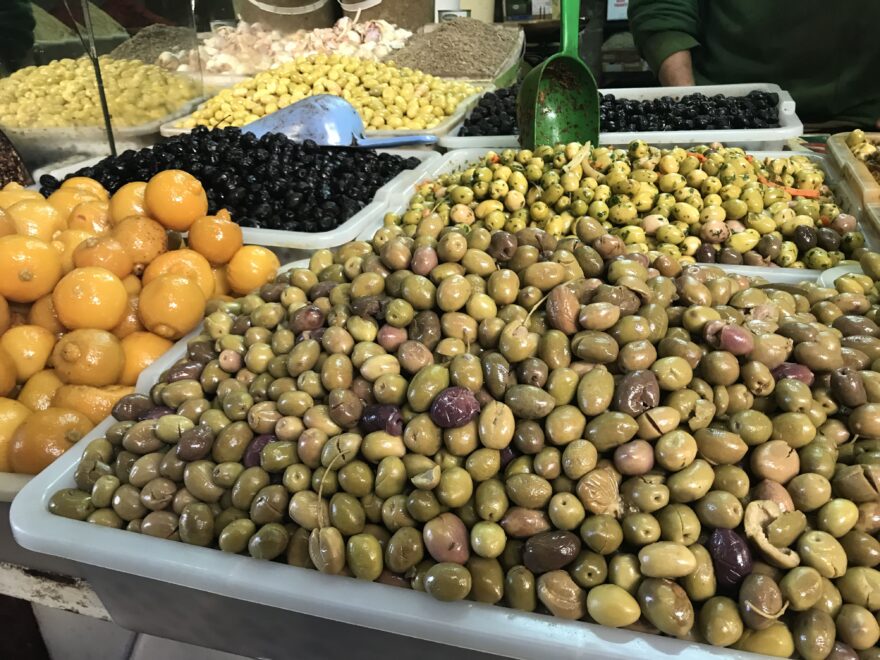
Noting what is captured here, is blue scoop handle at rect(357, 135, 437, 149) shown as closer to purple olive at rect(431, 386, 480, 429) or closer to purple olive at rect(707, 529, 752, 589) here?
purple olive at rect(431, 386, 480, 429)

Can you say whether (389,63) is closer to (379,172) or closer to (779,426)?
(379,172)

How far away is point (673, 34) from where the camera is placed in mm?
3436

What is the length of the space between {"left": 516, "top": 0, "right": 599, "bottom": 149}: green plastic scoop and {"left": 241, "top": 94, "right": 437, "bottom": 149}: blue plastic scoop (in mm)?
503

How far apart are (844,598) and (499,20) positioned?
6691 millimetres

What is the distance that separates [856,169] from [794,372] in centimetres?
150

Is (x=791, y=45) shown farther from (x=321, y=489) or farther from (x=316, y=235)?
(x=321, y=489)

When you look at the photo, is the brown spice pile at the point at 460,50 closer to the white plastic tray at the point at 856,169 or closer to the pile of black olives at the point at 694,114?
the pile of black olives at the point at 694,114

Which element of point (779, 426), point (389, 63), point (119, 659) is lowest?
point (119, 659)

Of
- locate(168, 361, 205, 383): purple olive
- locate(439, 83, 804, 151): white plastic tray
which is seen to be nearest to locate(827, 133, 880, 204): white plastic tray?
locate(439, 83, 804, 151): white plastic tray

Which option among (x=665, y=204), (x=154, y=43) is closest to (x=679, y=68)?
(x=665, y=204)

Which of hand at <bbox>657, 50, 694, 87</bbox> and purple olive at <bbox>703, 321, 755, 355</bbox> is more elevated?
purple olive at <bbox>703, 321, 755, 355</bbox>

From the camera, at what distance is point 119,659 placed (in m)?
1.61

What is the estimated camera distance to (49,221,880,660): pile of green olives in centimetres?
86

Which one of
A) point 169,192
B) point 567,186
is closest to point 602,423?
point 567,186
